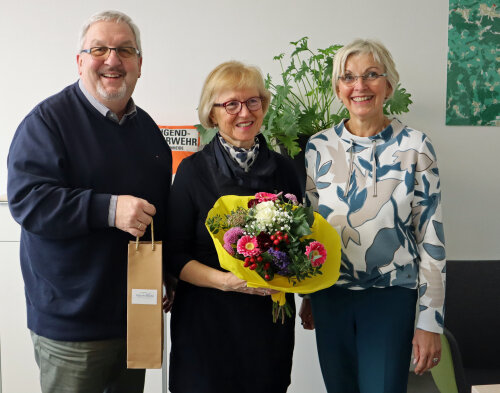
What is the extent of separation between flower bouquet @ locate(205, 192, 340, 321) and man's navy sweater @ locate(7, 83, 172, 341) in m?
0.36

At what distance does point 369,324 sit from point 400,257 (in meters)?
0.26

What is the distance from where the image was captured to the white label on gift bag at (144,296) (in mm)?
1615

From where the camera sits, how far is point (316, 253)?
153 cm

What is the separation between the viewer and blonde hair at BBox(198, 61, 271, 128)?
1.78 m

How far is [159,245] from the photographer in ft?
5.29

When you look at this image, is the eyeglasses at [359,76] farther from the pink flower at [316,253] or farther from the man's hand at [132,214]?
the man's hand at [132,214]

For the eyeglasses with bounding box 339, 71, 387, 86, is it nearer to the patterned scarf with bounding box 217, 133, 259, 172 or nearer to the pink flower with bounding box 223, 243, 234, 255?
the patterned scarf with bounding box 217, 133, 259, 172

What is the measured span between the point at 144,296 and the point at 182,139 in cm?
175

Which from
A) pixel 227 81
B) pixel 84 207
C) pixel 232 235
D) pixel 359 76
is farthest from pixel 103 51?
pixel 359 76

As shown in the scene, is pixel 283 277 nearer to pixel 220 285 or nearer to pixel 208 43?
pixel 220 285

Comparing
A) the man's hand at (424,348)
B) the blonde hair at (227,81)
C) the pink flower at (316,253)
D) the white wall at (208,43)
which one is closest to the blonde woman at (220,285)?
the blonde hair at (227,81)

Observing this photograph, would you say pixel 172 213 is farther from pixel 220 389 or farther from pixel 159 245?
pixel 220 389

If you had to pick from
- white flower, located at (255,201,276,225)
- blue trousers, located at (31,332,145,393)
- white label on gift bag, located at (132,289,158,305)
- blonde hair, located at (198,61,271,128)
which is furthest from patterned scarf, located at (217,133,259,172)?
blue trousers, located at (31,332,145,393)

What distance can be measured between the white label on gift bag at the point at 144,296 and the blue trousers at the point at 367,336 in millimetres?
611
